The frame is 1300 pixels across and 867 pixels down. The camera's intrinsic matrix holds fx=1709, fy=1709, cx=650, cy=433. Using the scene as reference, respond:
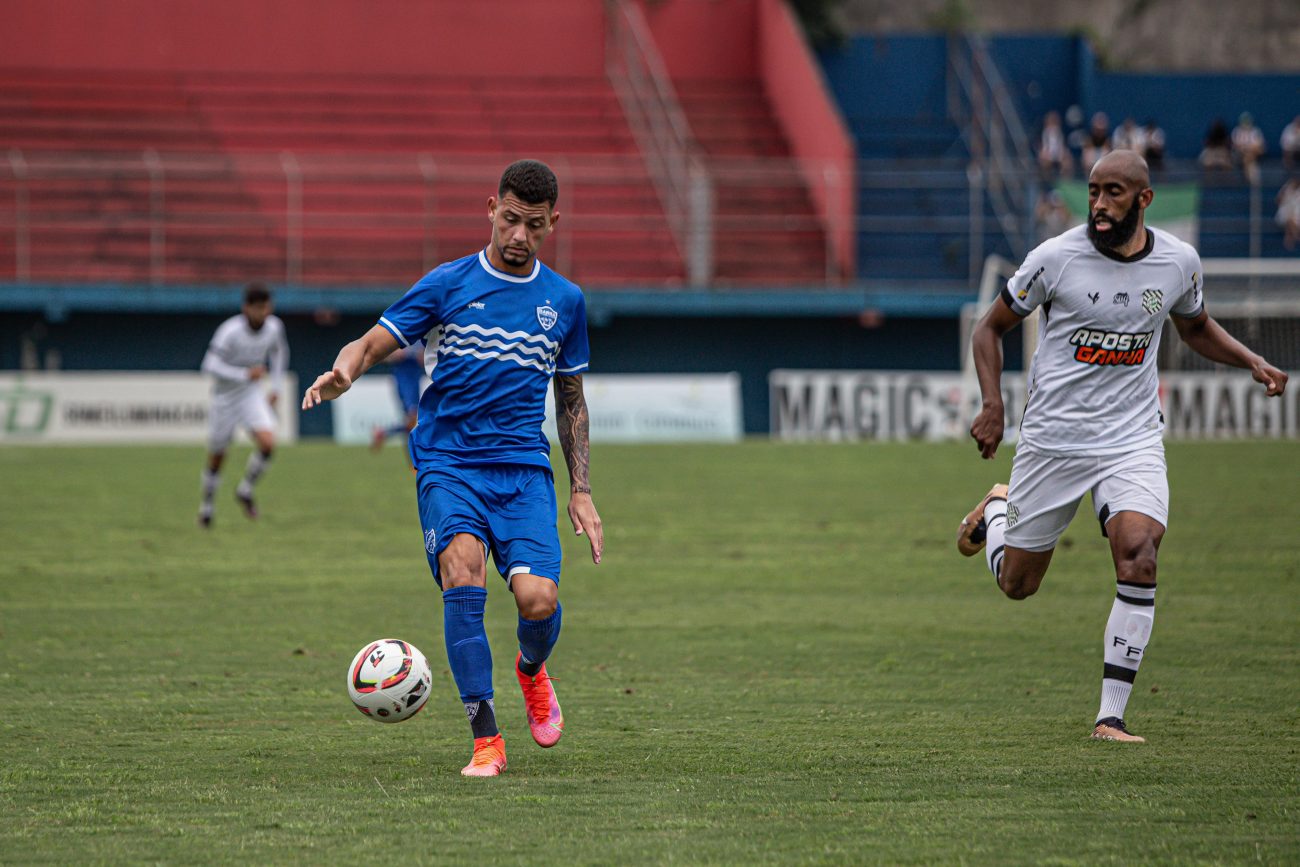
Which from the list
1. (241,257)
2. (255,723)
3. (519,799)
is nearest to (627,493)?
(255,723)

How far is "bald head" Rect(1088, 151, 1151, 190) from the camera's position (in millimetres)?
6816

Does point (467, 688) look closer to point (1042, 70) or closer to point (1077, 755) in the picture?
point (1077, 755)

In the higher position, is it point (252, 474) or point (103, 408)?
point (103, 408)

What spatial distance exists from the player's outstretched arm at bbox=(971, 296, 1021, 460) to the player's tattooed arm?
1577mm

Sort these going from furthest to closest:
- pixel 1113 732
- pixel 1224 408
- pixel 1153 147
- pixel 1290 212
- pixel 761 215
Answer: pixel 1153 147, pixel 761 215, pixel 1290 212, pixel 1224 408, pixel 1113 732

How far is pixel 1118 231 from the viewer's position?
272 inches

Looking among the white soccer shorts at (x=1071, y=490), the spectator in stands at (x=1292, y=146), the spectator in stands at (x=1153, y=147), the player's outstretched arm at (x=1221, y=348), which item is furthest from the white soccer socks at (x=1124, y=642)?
the spectator in stands at (x=1292, y=146)

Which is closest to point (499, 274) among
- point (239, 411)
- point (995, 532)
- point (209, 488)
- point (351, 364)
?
point (351, 364)

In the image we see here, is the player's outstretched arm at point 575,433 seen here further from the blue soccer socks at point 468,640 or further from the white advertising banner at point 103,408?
the white advertising banner at point 103,408

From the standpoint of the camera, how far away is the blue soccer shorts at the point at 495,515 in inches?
246

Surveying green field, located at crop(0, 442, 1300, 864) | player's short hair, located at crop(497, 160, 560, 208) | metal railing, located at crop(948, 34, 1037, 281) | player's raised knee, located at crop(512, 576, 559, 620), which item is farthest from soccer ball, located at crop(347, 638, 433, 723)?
metal railing, located at crop(948, 34, 1037, 281)

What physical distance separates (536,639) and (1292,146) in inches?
1353

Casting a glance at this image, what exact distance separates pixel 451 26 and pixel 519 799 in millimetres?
35575

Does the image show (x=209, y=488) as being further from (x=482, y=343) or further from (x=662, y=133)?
(x=662, y=133)
